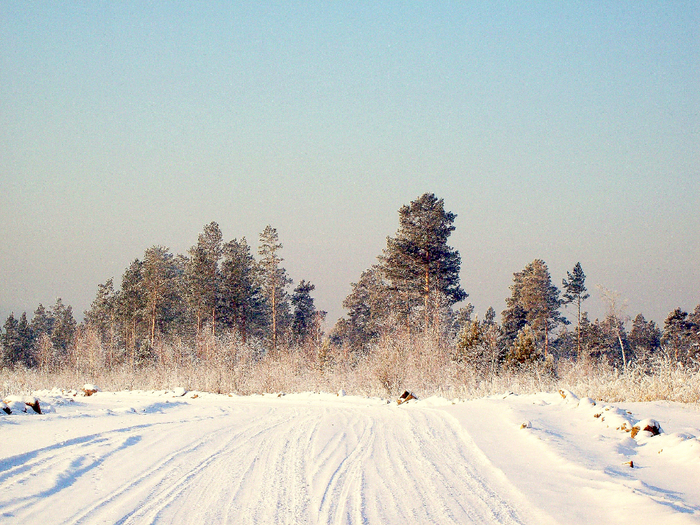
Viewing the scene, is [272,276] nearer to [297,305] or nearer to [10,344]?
[297,305]

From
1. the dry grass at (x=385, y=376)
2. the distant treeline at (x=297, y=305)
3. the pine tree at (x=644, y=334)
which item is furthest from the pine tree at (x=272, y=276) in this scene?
the pine tree at (x=644, y=334)

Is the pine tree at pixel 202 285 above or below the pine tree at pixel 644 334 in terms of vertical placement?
above

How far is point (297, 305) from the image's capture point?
1978 inches

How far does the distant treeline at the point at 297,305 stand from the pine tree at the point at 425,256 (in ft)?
0.20

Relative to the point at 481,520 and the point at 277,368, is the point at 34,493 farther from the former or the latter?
the point at 277,368

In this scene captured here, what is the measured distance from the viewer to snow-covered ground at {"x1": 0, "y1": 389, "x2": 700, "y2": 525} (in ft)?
13.4

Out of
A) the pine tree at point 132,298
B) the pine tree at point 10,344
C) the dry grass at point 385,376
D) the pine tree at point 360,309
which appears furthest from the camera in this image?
the pine tree at point 10,344

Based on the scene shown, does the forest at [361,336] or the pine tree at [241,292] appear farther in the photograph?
the pine tree at [241,292]

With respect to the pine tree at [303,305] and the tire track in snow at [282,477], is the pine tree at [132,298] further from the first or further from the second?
the tire track in snow at [282,477]

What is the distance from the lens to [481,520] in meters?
3.96

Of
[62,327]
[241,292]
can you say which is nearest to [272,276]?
[241,292]

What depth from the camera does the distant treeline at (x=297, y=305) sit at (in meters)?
31.3

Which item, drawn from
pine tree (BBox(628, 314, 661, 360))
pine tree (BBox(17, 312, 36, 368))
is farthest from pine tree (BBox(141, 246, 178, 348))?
pine tree (BBox(628, 314, 661, 360))

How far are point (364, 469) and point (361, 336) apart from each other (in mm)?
44490
